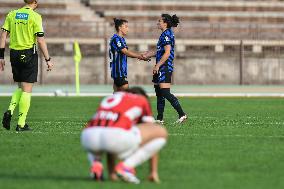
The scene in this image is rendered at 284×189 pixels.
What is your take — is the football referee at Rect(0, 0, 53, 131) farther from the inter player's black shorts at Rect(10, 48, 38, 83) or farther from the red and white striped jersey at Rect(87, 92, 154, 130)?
the red and white striped jersey at Rect(87, 92, 154, 130)

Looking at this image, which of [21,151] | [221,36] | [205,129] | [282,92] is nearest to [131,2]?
[221,36]

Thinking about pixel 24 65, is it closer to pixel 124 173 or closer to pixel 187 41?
pixel 124 173

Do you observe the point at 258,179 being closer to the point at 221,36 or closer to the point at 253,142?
the point at 253,142

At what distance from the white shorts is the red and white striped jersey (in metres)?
0.07

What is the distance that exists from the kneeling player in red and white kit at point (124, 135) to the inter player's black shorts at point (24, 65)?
764 centimetres

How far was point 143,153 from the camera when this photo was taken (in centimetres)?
1126

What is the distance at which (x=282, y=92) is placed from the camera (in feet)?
128

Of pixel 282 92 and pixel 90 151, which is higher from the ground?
pixel 90 151

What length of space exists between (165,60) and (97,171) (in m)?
10.4

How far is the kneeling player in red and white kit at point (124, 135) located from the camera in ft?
36.1

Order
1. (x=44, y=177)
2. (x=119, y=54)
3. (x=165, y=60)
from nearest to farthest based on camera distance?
1. (x=44, y=177)
2. (x=119, y=54)
3. (x=165, y=60)


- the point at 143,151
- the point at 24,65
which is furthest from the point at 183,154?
the point at 24,65

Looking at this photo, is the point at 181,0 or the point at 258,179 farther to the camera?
the point at 181,0

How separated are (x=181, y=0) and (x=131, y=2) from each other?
2.36 m
